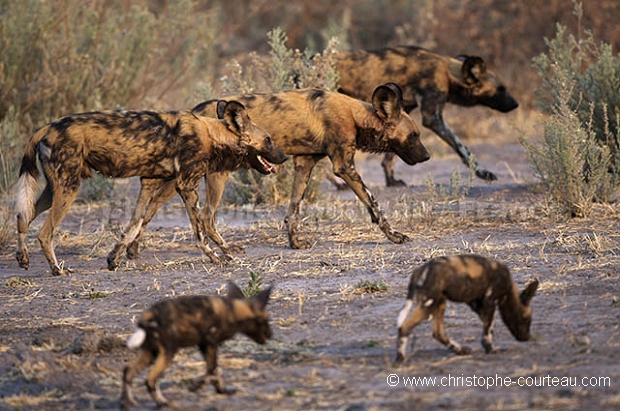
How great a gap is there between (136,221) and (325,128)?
5.23ft

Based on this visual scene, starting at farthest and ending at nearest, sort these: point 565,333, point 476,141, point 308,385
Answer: point 476,141, point 565,333, point 308,385

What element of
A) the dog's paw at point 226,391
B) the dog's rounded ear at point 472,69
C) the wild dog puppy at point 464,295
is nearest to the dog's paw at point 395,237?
the wild dog puppy at point 464,295

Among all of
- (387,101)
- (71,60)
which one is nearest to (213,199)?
(387,101)

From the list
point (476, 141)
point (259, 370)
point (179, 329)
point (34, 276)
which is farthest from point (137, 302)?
point (476, 141)

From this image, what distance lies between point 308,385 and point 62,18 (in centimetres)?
772

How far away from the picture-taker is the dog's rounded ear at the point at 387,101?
7.67 metres

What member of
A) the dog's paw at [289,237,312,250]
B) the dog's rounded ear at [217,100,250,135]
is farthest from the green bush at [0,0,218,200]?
the dog's paw at [289,237,312,250]

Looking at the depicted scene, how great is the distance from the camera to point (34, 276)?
701cm

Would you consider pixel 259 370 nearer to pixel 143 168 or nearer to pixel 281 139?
pixel 143 168

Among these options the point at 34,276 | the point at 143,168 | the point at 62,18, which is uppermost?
the point at 62,18

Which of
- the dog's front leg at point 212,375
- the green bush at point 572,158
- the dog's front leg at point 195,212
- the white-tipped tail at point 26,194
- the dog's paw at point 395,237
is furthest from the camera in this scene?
the green bush at point 572,158

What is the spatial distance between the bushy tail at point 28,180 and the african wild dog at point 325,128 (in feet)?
2.93

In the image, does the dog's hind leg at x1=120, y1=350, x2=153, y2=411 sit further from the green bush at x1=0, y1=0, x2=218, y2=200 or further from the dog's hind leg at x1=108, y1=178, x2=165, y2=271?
the green bush at x1=0, y1=0, x2=218, y2=200

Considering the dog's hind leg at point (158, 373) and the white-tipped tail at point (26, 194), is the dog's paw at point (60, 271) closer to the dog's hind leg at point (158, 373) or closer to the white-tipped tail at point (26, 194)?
the white-tipped tail at point (26, 194)
